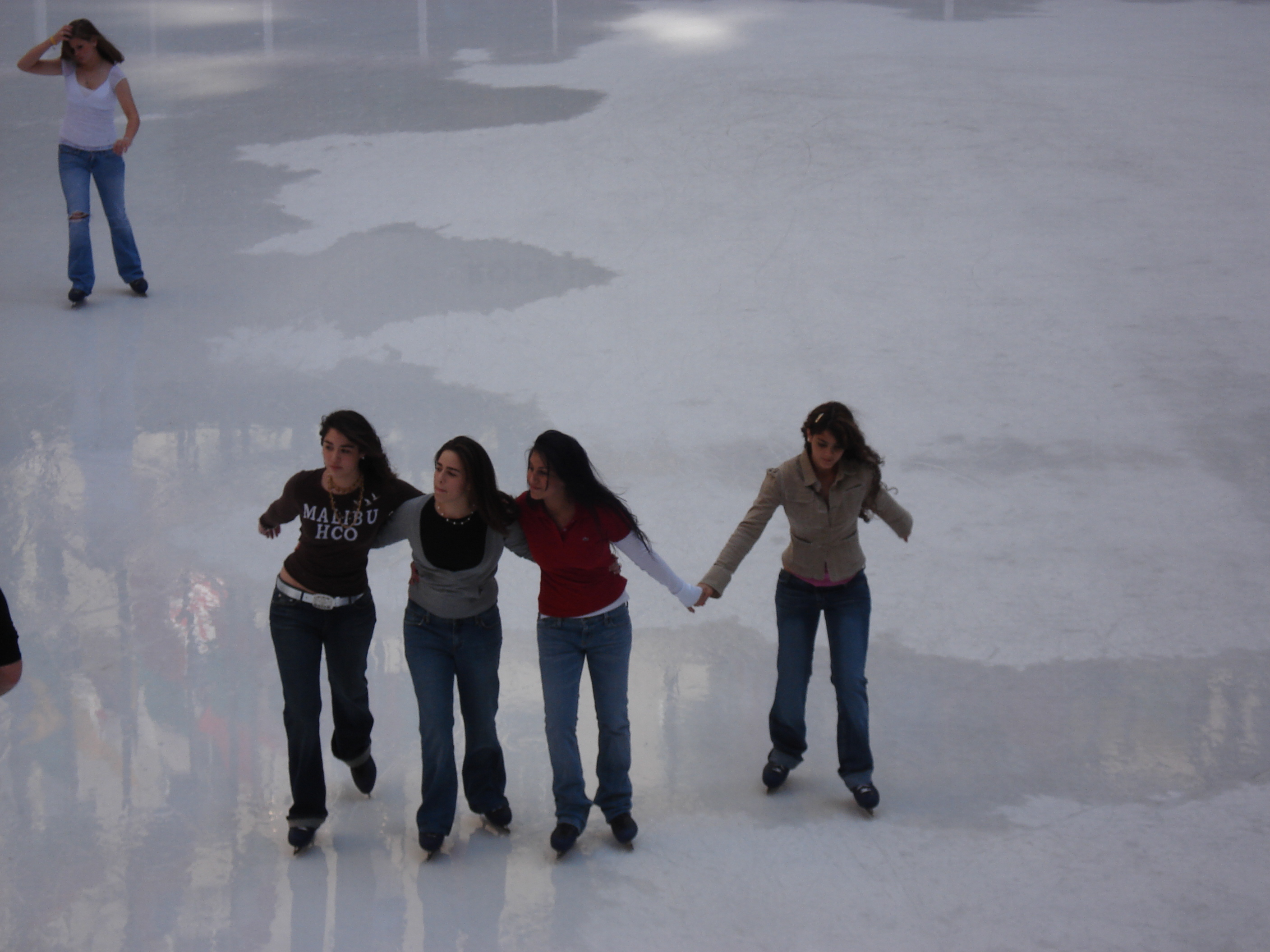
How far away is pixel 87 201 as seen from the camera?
25.2ft

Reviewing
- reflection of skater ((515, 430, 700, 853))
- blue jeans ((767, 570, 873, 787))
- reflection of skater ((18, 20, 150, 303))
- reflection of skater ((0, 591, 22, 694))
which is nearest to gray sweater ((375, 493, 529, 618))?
reflection of skater ((515, 430, 700, 853))

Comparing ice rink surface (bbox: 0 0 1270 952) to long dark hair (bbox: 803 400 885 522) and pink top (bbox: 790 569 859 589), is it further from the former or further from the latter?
long dark hair (bbox: 803 400 885 522)

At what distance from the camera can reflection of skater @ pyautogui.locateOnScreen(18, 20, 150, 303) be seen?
7.34 m

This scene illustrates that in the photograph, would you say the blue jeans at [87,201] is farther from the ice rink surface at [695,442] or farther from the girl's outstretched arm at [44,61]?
the girl's outstretched arm at [44,61]

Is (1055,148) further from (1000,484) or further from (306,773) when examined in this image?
(306,773)

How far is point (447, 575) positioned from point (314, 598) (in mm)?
432

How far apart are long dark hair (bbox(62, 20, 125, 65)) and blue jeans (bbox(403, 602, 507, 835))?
5.40 meters

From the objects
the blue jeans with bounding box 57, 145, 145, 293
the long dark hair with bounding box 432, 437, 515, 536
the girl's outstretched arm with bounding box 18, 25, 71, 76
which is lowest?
the long dark hair with bounding box 432, 437, 515, 536

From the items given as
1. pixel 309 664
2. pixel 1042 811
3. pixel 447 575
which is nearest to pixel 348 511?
pixel 447 575

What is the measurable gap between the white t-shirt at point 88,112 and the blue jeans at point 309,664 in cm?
519

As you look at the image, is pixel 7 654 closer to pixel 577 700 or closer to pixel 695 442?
pixel 577 700

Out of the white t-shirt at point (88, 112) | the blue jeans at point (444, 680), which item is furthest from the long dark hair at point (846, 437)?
the white t-shirt at point (88, 112)

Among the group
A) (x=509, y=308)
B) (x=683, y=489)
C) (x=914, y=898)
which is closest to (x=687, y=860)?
(x=914, y=898)

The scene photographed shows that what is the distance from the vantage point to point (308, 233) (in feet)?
29.5
